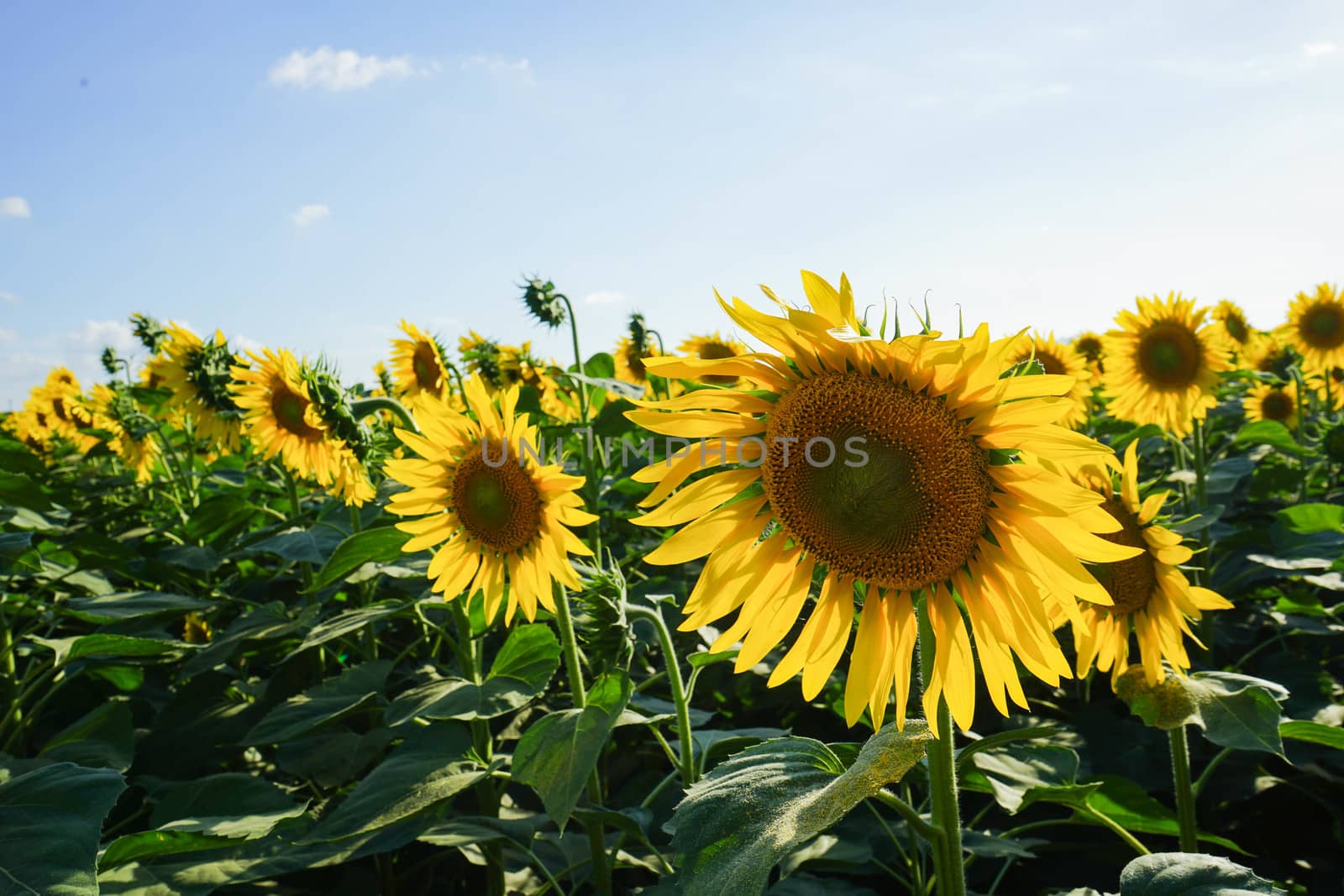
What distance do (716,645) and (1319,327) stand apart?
7576 millimetres

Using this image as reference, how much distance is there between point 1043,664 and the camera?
1.52 meters

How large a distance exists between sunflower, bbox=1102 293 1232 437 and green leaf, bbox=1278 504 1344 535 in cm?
117

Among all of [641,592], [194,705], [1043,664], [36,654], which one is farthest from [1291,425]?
[36,654]

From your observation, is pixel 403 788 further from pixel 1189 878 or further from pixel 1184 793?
pixel 1184 793

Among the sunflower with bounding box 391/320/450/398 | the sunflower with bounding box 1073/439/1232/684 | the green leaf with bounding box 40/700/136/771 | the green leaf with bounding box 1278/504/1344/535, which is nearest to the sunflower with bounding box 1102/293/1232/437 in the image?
the green leaf with bounding box 1278/504/1344/535

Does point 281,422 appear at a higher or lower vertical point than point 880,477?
higher

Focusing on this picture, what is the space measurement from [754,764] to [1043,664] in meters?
0.52

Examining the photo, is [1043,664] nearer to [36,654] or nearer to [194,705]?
[194,705]

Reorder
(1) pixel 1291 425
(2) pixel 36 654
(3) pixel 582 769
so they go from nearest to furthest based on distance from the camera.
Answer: (3) pixel 582 769 → (2) pixel 36 654 → (1) pixel 1291 425

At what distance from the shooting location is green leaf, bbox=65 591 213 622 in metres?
2.80

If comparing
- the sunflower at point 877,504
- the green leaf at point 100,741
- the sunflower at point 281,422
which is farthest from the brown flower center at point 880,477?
the sunflower at point 281,422

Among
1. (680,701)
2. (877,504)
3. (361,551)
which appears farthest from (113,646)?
(877,504)

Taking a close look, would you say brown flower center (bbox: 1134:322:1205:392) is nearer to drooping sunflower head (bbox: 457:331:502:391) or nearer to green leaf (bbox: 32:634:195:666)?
drooping sunflower head (bbox: 457:331:502:391)

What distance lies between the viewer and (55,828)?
4.75 ft
